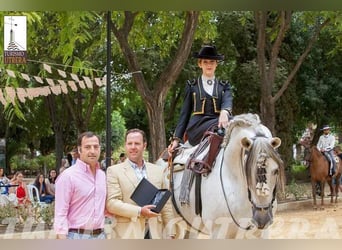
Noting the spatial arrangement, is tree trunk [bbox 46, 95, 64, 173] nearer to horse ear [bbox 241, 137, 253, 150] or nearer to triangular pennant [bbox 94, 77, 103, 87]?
triangular pennant [bbox 94, 77, 103, 87]

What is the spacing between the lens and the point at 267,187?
404 centimetres

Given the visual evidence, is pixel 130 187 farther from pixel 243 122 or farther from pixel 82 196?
pixel 243 122

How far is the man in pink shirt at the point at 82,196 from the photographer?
323 centimetres

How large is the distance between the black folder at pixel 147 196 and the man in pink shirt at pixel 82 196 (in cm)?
21

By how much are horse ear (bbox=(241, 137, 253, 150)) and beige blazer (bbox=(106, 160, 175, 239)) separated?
2.50 ft

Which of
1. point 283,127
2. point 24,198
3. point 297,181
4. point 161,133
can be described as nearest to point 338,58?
point 283,127

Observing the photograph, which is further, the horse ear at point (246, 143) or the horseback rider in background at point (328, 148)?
the horseback rider in background at point (328, 148)

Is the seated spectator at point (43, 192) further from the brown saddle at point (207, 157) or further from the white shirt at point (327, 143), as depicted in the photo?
the white shirt at point (327, 143)

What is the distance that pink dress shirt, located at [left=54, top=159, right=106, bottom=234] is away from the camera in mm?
3229

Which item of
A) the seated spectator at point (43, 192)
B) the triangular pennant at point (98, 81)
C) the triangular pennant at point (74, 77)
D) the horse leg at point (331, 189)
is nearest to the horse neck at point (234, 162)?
the seated spectator at point (43, 192)

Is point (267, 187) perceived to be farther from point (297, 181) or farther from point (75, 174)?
point (297, 181)

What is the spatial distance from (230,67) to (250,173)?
838 cm

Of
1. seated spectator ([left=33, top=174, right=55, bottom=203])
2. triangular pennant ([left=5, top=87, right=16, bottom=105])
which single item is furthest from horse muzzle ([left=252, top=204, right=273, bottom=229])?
seated spectator ([left=33, top=174, right=55, bottom=203])

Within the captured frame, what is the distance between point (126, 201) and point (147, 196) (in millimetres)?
127
